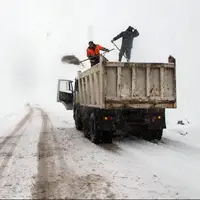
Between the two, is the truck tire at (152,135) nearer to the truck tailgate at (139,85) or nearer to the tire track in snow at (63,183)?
the truck tailgate at (139,85)

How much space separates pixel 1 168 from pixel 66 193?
7.45ft

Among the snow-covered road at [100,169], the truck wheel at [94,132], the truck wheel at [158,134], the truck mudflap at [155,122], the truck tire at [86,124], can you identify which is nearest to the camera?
the snow-covered road at [100,169]

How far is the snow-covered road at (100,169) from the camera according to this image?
4.95 m

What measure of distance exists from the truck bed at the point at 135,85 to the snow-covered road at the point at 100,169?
1.20 meters

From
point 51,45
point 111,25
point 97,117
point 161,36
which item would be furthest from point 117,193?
point 51,45

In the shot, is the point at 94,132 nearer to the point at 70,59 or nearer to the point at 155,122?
the point at 155,122

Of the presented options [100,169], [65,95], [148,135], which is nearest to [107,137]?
[148,135]

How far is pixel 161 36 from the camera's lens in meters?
27.6

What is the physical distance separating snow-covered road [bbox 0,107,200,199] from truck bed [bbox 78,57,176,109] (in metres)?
1.20

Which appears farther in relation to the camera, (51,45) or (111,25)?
(51,45)

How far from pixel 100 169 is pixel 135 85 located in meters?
3.23

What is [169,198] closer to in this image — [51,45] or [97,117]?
[97,117]

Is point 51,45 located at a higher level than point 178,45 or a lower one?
higher

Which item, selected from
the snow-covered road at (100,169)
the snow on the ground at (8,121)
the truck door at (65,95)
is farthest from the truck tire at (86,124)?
the snow on the ground at (8,121)
